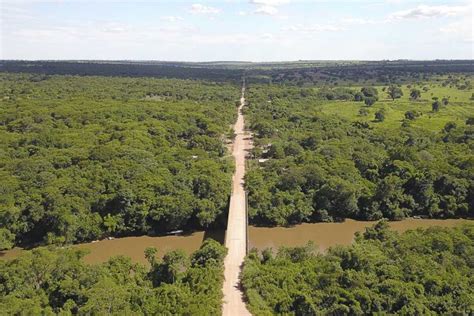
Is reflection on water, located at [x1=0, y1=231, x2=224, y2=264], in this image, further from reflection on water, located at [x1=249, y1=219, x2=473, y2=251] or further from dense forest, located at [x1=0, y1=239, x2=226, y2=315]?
dense forest, located at [x1=0, y1=239, x2=226, y2=315]

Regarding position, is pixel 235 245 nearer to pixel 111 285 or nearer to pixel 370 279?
pixel 111 285

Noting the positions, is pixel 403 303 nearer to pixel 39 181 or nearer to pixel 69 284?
pixel 69 284

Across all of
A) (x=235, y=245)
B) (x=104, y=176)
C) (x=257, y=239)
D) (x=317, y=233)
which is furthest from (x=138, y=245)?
(x=317, y=233)

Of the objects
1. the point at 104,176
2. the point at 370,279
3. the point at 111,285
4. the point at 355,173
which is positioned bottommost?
the point at 370,279

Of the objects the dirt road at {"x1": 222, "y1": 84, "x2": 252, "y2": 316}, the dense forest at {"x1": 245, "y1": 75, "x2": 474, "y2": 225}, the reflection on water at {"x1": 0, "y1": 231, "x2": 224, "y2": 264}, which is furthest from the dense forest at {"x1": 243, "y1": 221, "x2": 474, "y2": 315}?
the dense forest at {"x1": 245, "y1": 75, "x2": 474, "y2": 225}

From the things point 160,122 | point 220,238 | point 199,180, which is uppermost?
point 160,122

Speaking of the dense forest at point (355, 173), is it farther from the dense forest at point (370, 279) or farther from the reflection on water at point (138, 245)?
the dense forest at point (370, 279)

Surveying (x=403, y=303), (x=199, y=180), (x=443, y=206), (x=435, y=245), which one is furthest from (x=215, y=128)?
(x=403, y=303)

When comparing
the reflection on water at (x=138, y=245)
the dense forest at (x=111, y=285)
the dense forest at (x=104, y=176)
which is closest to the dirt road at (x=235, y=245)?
→ the dense forest at (x=111, y=285)
